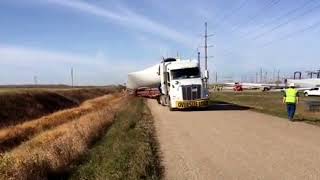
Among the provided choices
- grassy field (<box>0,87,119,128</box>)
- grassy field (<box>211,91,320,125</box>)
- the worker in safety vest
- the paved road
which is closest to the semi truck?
grassy field (<box>211,91,320,125</box>)

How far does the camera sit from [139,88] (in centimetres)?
4706

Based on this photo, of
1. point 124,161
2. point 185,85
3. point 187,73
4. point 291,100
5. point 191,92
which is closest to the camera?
point 124,161

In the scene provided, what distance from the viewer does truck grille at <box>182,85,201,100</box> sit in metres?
32.3

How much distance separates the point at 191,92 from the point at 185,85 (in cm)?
61

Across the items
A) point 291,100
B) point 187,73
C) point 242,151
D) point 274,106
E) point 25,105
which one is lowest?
point 25,105

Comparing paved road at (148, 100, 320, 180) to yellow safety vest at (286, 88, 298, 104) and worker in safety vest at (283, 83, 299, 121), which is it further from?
yellow safety vest at (286, 88, 298, 104)

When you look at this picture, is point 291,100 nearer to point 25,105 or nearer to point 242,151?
point 242,151

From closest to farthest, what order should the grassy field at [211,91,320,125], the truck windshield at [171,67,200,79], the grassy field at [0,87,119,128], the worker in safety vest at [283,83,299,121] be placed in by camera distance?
the worker in safety vest at [283,83,299,121] → the grassy field at [211,91,320,125] → the truck windshield at [171,67,200,79] → the grassy field at [0,87,119,128]

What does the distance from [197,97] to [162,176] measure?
22.7 m

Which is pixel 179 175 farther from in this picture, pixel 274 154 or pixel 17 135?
pixel 17 135

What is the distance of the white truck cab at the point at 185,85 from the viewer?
32.4 m

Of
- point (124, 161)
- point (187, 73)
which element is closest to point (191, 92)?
point (187, 73)

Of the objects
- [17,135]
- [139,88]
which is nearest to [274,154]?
[17,135]

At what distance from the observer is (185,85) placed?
32531 millimetres
